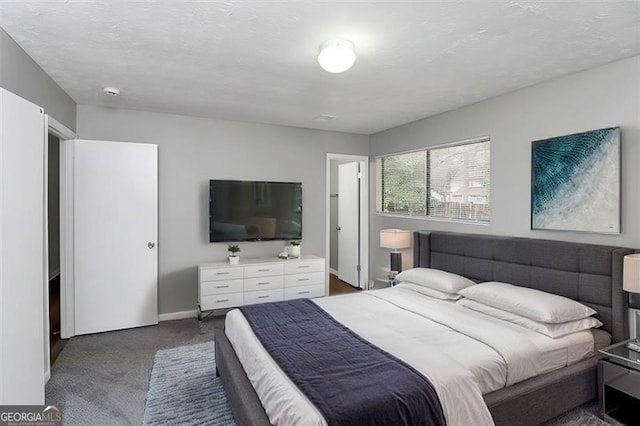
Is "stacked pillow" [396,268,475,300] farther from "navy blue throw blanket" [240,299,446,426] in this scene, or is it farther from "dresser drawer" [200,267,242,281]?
"dresser drawer" [200,267,242,281]

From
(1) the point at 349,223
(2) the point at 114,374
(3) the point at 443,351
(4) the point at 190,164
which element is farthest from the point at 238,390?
(1) the point at 349,223

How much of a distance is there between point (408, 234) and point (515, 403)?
8.42 ft

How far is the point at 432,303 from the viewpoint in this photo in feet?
9.91

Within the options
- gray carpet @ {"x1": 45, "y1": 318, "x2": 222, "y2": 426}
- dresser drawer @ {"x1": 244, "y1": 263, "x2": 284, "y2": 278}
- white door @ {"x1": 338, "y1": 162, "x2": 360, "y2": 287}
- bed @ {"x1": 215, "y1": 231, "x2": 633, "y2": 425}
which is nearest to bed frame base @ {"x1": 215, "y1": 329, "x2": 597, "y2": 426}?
bed @ {"x1": 215, "y1": 231, "x2": 633, "y2": 425}

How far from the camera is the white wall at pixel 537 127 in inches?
97.0

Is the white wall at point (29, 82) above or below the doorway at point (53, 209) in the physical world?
above

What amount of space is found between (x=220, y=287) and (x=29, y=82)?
2548 millimetres

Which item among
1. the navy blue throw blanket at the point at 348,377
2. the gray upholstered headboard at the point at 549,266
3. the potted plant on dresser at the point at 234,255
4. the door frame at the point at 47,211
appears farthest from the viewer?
the potted plant on dresser at the point at 234,255

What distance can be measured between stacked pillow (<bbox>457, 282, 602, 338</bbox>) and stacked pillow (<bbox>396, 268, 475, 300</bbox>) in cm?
32

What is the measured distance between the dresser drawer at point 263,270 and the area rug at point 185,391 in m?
1.03

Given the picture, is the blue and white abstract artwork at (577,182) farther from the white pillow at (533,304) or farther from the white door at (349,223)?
the white door at (349,223)

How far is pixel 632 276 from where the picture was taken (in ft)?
7.11

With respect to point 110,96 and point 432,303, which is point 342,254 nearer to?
point 432,303

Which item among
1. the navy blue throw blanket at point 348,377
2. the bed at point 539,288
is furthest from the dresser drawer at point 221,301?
the navy blue throw blanket at point 348,377
